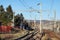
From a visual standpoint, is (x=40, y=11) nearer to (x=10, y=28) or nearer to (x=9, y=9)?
(x=10, y=28)

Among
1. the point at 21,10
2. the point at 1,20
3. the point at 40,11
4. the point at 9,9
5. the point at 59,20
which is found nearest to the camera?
the point at 21,10

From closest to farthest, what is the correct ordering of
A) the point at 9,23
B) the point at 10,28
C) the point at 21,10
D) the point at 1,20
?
the point at 21,10 → the point at 10,28 → the point at 1,20 → the point at 9,23

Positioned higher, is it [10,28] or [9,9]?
[9,9]

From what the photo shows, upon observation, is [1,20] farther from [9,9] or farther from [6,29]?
[9,9]

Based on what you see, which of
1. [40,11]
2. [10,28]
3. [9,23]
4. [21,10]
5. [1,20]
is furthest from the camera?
[9,23]

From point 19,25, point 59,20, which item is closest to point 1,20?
point 19,25

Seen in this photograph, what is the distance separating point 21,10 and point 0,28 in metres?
6.63

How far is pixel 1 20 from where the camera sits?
50.0m

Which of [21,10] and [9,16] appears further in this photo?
[9,16]

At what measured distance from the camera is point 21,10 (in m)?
38.5

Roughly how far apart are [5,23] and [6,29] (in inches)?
320

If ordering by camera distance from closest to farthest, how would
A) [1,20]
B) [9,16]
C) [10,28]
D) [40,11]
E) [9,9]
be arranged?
1. [40,11]
2. [10,28]
3. [1,20]
4. [9,16]
5. [9,9]

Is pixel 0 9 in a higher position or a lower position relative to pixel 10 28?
higher

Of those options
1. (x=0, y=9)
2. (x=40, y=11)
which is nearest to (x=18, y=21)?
(x=0, y=9)
